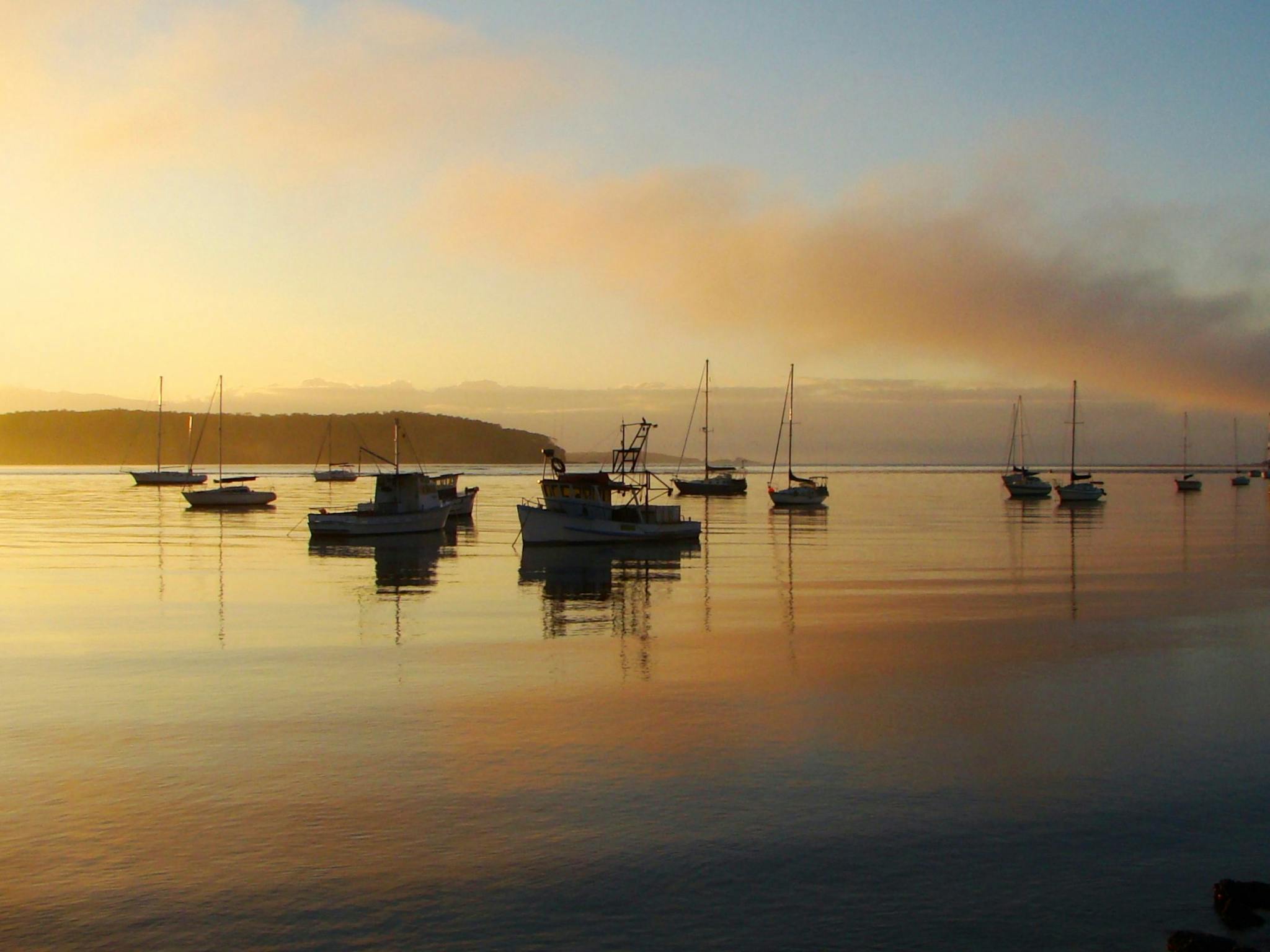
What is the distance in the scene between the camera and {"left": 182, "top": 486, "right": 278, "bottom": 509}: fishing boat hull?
9462 cm

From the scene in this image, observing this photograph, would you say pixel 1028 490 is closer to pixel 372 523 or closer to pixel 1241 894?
pixel 372 523

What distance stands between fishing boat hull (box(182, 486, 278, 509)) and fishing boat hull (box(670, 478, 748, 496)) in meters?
50.5

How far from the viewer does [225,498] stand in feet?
315

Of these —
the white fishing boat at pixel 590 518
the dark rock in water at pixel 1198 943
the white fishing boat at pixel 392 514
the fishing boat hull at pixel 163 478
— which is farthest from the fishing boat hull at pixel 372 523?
the fishing boat hull at pixel 163 478

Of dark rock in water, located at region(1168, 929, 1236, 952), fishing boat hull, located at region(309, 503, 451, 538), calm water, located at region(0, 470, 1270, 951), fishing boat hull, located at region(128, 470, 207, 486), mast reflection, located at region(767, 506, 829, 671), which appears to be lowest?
mast reflection, located at region(767, 506, 829, 671)

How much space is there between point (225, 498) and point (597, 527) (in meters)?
53.0

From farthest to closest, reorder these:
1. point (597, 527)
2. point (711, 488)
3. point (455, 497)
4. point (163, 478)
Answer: point (163, 478) → point (711, 488) → point (455, 497) → point (597, 527)

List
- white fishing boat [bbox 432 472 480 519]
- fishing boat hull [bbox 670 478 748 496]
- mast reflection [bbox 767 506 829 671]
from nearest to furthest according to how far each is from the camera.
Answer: mast reflection [bbox 767 506 829 671] → white fishing boat [bbox 432 472 480 519] → fishing boat hull [bbox 670 478 748 496]

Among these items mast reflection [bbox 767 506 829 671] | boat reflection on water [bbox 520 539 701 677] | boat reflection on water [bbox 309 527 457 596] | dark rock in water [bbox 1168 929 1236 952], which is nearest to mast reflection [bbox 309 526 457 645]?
boat reflection on water [bbox 309 527 457 596]

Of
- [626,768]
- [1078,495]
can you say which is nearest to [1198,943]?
[626,768]

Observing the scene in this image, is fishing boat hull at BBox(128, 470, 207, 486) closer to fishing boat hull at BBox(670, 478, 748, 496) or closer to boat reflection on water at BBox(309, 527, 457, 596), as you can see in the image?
fishing boat hull at BBox(670, 478, 748, 496)

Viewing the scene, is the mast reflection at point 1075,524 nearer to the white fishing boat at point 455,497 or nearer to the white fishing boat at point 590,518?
the white fishing boat at point 590,518

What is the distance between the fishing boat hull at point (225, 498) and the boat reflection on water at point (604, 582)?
51378mm

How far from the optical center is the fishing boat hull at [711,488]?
431 feet
